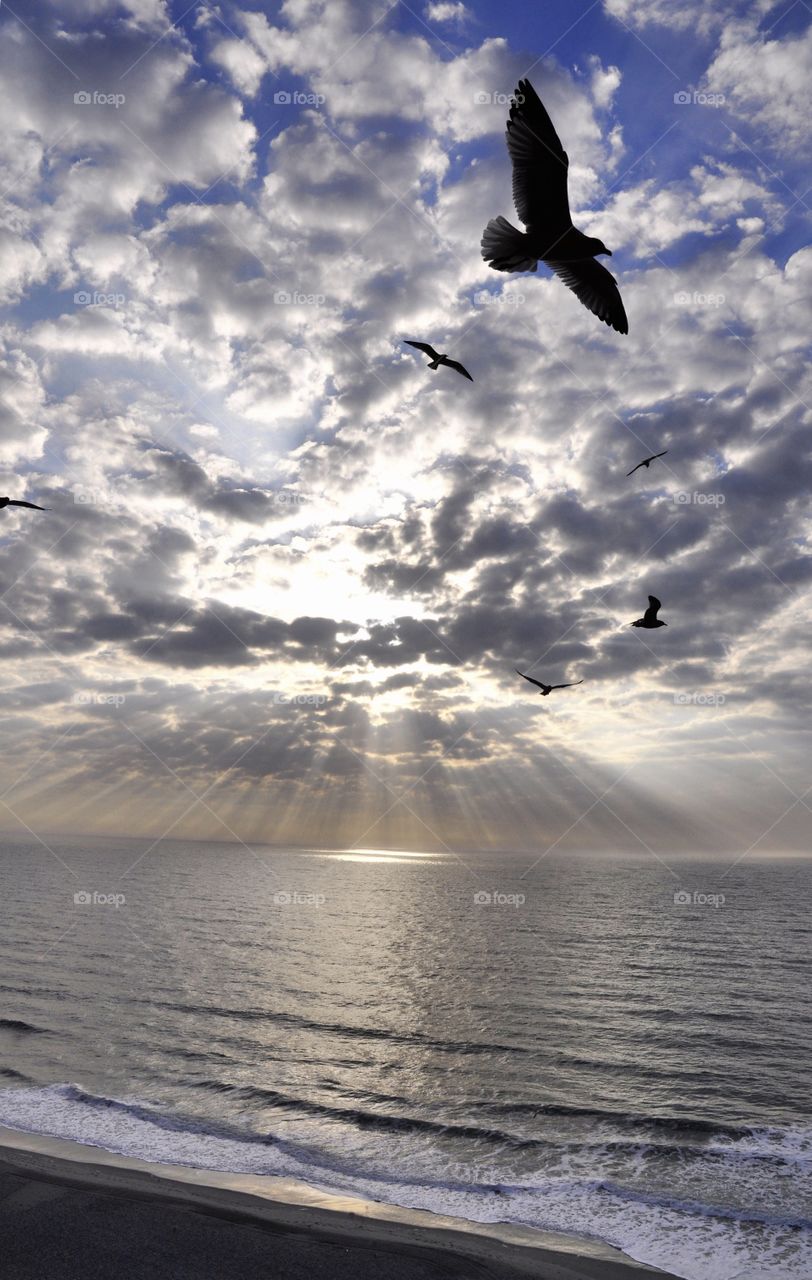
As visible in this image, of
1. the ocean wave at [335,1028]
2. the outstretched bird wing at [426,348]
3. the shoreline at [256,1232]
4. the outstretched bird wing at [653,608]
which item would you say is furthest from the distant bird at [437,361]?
the ocean wave at [335,1028]

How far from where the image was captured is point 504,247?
7613mm

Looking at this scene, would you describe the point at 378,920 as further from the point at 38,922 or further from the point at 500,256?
the point at 500,256

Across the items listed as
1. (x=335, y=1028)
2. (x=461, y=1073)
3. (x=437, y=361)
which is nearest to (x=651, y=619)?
(x=437, y=361)

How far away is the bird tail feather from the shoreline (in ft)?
45.9

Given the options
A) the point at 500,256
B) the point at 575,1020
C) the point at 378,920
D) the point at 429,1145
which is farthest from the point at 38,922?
the point at 500,256

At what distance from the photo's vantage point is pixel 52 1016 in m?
30.5

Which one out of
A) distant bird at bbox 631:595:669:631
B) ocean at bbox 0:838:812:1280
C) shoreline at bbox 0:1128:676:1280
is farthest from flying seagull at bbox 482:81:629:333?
ocean at bbox 0:838:812:1280

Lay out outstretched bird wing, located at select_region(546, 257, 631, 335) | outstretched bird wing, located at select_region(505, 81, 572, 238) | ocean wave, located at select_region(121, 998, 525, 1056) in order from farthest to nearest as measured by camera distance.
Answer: ocean wave, located at select_region(121, 998, 525, 1056) → outstretched bird wing, located at select_region(546, 257, 631, 335) → outstretched bird wing, located at select_region(505, 81, 572, 238)

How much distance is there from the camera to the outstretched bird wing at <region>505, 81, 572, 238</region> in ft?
23.3

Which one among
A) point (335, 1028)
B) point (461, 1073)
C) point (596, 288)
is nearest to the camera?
point (596, 288)

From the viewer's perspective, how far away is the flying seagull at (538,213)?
23.6ft

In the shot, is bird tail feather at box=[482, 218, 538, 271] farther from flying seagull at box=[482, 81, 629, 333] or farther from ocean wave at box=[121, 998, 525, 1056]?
ocean wave at box=[121, 998, 525, 1056]

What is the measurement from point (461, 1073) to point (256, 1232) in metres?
14.6

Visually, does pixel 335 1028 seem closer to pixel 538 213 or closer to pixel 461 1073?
pixel 461 1073
